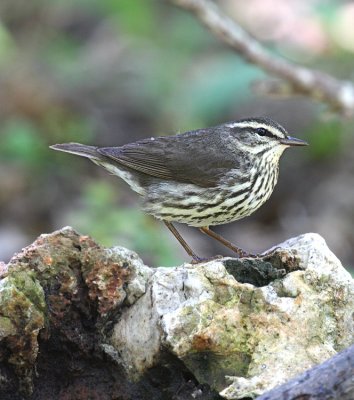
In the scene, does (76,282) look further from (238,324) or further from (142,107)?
(142,107)

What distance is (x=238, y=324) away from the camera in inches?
133

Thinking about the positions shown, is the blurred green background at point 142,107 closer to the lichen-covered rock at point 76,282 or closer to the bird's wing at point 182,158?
the bird's wing at point 182,158

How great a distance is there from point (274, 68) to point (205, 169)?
1.67m

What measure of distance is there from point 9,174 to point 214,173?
429 centimetres

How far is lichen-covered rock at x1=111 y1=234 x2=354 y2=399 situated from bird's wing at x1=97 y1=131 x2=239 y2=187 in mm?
1621

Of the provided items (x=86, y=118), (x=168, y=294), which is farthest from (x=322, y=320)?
(x=86, y=118)

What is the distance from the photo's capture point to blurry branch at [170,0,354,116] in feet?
21.0

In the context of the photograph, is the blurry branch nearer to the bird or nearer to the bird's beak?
the bird

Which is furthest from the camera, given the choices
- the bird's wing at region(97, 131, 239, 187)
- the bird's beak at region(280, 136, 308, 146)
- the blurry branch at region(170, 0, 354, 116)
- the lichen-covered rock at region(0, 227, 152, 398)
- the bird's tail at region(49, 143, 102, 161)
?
the blurry branch at region(170, 0, 354, 116)

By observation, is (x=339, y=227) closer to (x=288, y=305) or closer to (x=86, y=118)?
(x=86, y=118)

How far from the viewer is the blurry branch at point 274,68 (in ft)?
21.0

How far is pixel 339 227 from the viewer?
878 cm

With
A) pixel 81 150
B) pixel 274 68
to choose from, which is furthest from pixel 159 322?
pixel 274 68

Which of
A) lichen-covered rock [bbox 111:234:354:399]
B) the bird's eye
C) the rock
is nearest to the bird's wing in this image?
the bird's eye
